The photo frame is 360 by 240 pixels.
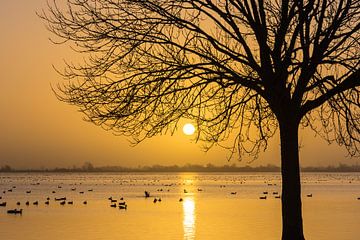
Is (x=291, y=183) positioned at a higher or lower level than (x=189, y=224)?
higher

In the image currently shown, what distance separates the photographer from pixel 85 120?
1706 centimetres

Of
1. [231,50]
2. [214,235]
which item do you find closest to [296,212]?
[231,50]

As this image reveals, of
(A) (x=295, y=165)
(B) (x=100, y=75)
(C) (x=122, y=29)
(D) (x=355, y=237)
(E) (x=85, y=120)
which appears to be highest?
(C) (x=122, y=29)

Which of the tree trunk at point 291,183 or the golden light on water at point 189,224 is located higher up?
the tree trunk at point 291,183

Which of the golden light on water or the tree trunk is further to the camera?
the golden light on water

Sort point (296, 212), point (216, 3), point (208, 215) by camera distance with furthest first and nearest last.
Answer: point (208, 215) < point (216, 3) < point (296, 212)

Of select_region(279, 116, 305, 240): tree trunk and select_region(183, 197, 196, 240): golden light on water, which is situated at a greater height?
select_region(279, 116, 305, 240): tree trunk

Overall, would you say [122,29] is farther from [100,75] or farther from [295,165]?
[295,165]

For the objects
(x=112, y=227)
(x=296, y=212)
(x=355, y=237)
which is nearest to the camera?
(x=296, y=212)

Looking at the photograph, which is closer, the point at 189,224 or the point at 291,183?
Answer: the point at 291,183

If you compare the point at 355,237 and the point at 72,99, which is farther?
the point at 355,237

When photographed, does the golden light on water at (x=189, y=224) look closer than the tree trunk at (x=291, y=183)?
No

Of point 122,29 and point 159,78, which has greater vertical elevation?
point 122,29

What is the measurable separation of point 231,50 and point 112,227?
2750 centimetres
